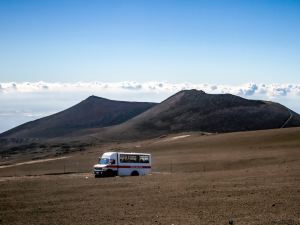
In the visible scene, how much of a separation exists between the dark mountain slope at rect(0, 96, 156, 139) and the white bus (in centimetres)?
9918

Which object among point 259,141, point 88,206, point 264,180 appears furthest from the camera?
point 259,141

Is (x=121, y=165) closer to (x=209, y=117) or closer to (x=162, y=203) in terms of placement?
(x=162, y=203)

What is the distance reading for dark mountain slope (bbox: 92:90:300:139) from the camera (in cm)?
11406

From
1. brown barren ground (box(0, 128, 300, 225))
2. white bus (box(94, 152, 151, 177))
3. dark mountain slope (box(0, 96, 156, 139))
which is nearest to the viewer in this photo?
brown barren ground (box(0, 128, 300, 225))

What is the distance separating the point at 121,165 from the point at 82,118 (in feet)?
421

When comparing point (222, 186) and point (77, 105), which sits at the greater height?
point (77, 105)

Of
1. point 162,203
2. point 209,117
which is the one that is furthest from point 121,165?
point 209,117

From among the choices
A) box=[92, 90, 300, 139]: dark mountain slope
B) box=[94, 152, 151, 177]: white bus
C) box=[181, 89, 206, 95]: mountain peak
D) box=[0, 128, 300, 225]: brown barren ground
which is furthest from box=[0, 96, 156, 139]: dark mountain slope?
box=[0, 128, 300, 225]: brown barren ground

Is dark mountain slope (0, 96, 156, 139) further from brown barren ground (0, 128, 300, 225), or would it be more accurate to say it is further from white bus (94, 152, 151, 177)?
brown barren ground (0, 128, 300, 225)

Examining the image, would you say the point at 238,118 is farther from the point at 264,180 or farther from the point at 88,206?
the point at 88,206

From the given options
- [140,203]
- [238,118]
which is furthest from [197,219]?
[238,118]

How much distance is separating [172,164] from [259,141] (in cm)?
1862

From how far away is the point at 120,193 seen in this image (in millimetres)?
26547

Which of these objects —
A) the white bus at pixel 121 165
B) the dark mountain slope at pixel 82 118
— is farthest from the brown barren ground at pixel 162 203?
the dark mountain slope at pixel 82 118
